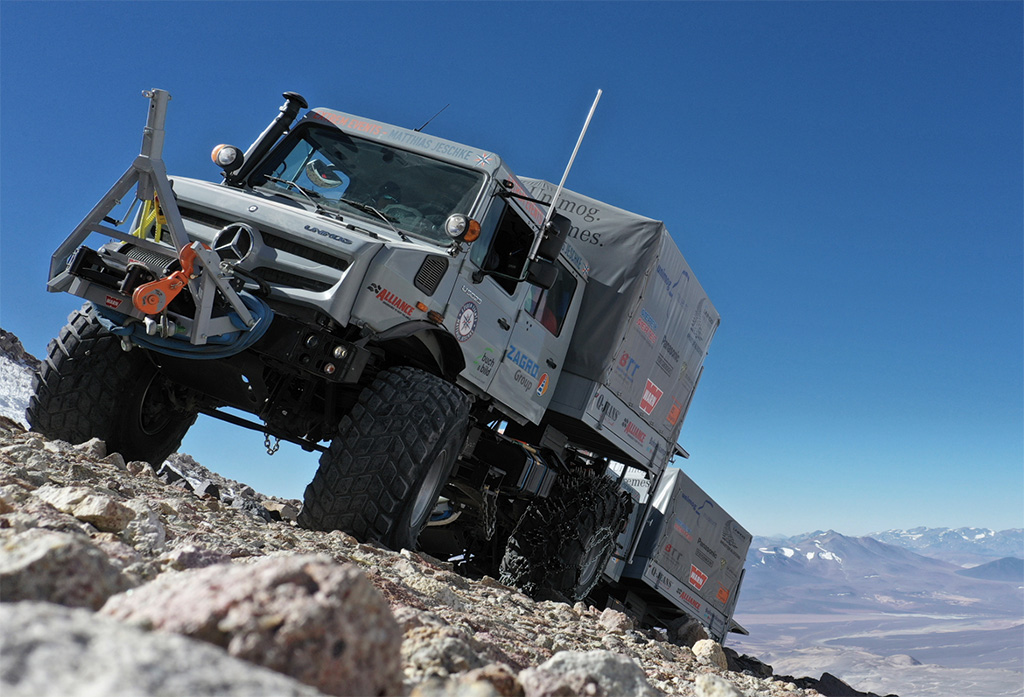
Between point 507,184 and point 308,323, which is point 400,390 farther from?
point 507,184

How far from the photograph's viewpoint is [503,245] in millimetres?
6734

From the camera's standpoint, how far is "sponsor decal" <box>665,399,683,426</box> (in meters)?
9.91

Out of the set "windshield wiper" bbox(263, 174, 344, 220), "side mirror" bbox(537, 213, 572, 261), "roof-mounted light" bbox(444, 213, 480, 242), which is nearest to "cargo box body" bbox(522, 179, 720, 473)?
"side mirror" bbox(537, 213, 572, 261)

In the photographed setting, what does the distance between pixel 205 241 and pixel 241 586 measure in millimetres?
4491

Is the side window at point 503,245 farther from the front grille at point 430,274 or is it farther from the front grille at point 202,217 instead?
the front grille at point 202,217

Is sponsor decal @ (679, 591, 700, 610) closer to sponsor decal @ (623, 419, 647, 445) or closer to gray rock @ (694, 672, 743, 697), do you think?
sponsor decal @ (623, 419, 647, 445)

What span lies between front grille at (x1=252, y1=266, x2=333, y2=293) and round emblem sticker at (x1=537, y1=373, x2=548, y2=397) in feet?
8.80

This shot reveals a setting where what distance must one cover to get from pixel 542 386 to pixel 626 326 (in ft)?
3.36

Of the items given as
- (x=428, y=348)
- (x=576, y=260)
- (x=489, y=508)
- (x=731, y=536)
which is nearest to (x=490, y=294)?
(x=428, y=348)

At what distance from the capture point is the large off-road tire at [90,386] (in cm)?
616

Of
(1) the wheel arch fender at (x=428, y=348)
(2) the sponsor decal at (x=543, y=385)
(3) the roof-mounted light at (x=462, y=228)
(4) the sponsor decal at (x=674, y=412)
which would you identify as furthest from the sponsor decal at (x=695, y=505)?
(3) the roof-mounted light at (x=462, y=228)

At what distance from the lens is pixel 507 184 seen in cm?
654

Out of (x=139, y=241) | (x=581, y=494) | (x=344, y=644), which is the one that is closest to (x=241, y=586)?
(x=344, y=644)

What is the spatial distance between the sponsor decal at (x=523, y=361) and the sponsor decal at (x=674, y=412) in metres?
2.76
